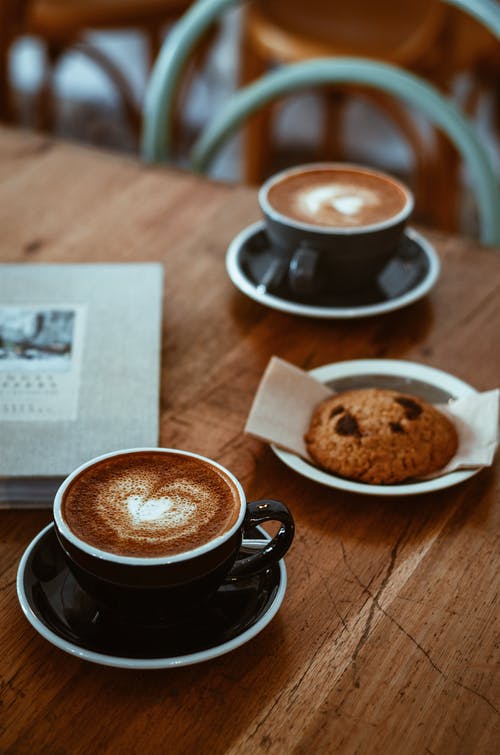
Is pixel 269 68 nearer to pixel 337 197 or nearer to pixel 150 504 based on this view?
pixel 337 197

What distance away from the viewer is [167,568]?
1.40 ft

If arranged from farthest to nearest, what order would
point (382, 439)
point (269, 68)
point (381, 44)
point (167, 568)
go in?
point (269, 68), point (381, 44), point (382, 439), point (167, 568)

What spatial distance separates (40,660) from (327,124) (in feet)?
7.66

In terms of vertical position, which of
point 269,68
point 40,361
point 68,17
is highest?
point 40,361

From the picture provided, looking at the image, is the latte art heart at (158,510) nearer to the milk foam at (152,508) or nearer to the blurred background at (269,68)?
the milk foam at (152,508)

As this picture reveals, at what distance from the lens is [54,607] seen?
0.48 m

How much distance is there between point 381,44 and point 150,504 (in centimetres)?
178

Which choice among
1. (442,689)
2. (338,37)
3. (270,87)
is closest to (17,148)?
(270,87)

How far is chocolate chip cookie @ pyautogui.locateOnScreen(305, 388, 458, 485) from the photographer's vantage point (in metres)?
0.58

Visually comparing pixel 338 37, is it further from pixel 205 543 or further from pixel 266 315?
pixel 205 543

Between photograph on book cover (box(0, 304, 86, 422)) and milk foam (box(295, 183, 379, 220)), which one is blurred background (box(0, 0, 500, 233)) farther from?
photograph on book cover (box(0, 304, 86, 422))

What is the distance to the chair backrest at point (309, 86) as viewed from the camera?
3.40ft

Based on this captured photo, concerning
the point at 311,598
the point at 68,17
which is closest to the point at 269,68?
the point at 68,17

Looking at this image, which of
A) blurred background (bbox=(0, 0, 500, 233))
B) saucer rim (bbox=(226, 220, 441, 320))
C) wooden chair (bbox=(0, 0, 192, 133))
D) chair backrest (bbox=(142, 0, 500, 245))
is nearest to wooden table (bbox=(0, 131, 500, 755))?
saucer rim (bbox=(226, 220, 441, 320))
